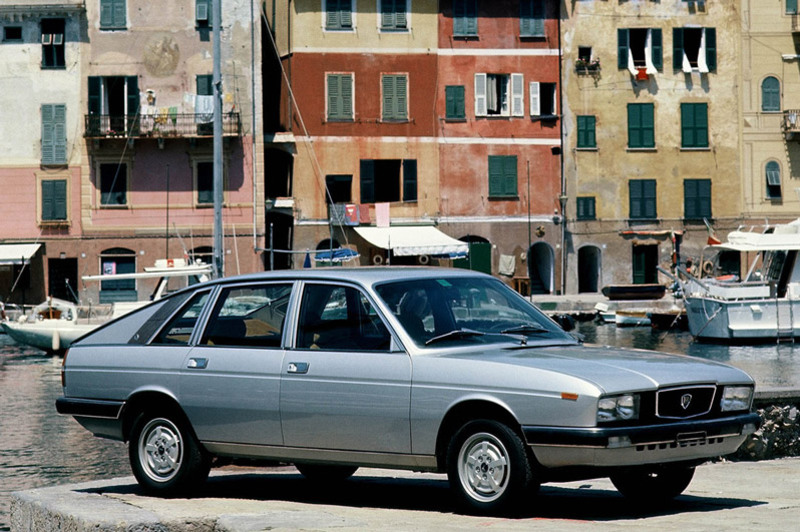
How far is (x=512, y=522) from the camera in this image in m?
8.38

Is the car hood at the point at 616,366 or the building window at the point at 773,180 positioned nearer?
the car hood at the point at 616,366

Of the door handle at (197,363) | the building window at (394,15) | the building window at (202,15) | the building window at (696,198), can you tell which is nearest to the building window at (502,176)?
the building window at (394,15)

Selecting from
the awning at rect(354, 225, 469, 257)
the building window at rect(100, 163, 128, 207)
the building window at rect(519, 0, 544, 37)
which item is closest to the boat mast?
the awning at rect(354, 225, 469, 257)

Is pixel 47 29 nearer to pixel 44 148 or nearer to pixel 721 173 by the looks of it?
pixel 44 148

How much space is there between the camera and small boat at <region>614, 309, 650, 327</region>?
52844 mm

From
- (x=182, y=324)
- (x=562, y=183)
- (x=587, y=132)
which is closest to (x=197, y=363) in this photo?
(x=182, y=324)

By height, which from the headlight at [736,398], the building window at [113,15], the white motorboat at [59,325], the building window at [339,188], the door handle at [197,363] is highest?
the building window at [113,15]

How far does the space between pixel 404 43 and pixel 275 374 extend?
161 ft

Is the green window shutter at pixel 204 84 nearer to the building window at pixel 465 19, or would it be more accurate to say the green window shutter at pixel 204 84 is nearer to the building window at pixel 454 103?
the building window at pixel 454 103

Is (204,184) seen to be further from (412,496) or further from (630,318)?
(412,496)

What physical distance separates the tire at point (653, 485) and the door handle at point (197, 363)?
115 inches

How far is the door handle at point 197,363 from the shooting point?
10.3 m

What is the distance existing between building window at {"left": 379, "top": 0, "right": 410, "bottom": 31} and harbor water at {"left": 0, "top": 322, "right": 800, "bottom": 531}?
46.0 feet

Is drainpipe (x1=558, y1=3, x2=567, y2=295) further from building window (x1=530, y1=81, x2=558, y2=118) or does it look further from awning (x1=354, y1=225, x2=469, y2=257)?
awning (x1=354, y1=225, x2=469, y2=257)
